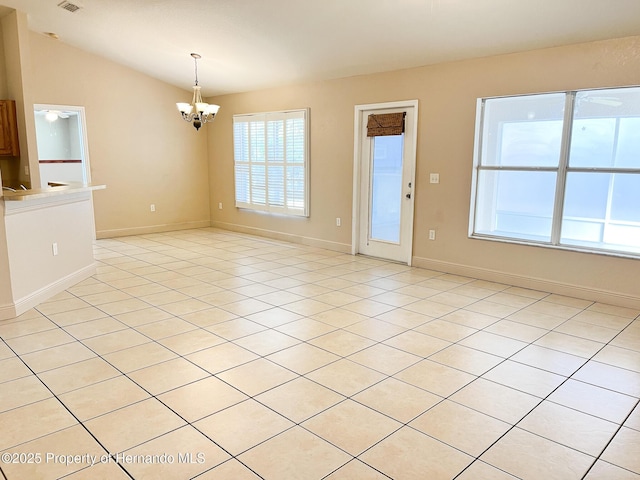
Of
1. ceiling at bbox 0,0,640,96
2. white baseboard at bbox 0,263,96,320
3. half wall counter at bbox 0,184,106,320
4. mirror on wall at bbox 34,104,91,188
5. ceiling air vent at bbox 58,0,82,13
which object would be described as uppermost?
ceiling air vent at bbox 58,0,82,13

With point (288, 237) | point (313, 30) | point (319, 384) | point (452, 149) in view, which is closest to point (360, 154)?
point (452, 149)

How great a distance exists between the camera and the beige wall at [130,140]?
6.50 metres

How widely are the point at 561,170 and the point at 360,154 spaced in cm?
250

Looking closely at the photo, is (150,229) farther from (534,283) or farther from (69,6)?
(534,283)

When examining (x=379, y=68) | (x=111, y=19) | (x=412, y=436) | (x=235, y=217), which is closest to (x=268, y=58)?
(x=379, y=68)

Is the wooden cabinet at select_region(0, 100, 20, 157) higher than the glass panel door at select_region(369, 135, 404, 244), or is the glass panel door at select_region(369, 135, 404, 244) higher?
the wooden cabinet at select_region(0, 100, 20, 157)

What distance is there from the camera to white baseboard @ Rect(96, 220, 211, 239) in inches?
287

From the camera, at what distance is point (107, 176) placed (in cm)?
714

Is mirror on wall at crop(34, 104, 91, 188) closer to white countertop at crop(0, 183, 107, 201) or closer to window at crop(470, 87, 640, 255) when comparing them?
white countertop at crop(0, 183, 107, 201)

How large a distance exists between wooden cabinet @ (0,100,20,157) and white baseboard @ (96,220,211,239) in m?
1.96

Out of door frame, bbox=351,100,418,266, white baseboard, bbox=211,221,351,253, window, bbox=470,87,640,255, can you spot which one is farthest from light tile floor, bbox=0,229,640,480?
white baseboard, bbox=211,221,351,253

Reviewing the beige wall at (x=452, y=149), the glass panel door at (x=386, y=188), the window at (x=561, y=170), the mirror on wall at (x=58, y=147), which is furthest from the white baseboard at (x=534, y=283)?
the mirror on wall at (x=58, y=147)

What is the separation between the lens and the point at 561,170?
431 centimetres

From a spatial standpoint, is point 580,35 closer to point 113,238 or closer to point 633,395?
point 633,395
